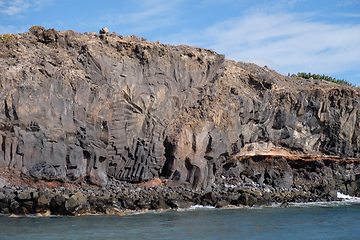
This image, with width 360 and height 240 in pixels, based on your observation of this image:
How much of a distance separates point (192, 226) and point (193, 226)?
0.05 m

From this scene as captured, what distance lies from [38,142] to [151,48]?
9651 millimetres

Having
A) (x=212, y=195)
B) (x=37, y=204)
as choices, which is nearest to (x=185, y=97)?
(x=212, y=195)

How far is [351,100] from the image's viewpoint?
32031mm

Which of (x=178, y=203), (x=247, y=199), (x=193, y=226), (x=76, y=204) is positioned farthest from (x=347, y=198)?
(x=76, y=204)

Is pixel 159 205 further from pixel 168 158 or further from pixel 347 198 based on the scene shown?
pixel 347 198

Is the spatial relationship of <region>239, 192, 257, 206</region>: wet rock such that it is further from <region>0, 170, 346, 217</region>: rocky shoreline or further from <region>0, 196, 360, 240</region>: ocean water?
<region>0, 196, 360, 240</region>: ocean water

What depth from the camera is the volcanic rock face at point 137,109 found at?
19.4m

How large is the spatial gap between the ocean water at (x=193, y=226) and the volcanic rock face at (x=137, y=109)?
15.9ft

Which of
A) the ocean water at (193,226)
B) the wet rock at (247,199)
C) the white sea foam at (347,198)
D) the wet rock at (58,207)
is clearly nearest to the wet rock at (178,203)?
the ocean water at (193,226)

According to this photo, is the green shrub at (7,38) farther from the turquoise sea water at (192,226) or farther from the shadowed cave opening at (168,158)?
the shadowed cave opening at (168,158)

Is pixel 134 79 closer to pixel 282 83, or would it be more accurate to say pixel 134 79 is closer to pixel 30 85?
pixel 30 85

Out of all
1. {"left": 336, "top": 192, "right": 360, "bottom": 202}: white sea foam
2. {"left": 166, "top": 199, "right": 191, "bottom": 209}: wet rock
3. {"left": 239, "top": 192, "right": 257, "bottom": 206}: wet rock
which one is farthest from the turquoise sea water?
{"left": 336, "top": 192, "right": 360, "bottom": 202}: white sea foam

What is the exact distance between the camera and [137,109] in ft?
76.1

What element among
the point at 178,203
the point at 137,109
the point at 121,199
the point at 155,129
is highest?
the point at 137,109
